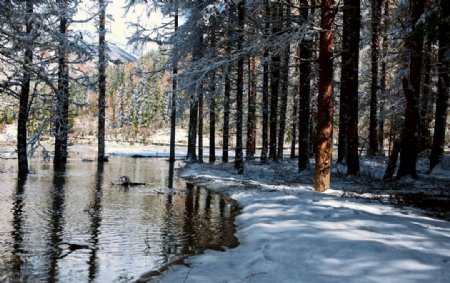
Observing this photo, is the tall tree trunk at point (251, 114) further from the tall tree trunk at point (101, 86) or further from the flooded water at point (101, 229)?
the flooded water at point (101, 229)

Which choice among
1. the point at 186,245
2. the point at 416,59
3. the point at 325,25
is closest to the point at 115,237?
the point at 186,245

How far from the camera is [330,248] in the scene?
5203 millimetres

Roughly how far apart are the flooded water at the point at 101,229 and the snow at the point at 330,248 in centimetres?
62

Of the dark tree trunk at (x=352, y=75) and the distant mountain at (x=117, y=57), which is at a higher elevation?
the distant mountain at (x=117, y=57)

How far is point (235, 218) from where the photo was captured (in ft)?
27.9

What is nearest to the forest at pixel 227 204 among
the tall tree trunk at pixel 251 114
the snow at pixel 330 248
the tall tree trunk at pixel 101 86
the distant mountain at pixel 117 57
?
the snow at pixel 330 248

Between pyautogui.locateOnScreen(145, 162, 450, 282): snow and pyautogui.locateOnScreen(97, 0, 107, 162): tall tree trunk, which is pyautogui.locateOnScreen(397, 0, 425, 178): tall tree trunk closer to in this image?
pyautogui.locateOnScreen(145, 162, 450, 282): snow

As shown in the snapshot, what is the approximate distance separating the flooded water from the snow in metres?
0.62

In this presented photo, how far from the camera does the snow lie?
4.41 metres

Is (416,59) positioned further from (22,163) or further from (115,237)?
(22,163)

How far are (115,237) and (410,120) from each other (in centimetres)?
999

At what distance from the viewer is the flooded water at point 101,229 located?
5410 millimetres

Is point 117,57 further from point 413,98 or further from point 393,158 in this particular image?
point 413,98

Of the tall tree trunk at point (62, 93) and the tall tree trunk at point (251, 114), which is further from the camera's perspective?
the tall tree trunk at point (251, 114)
